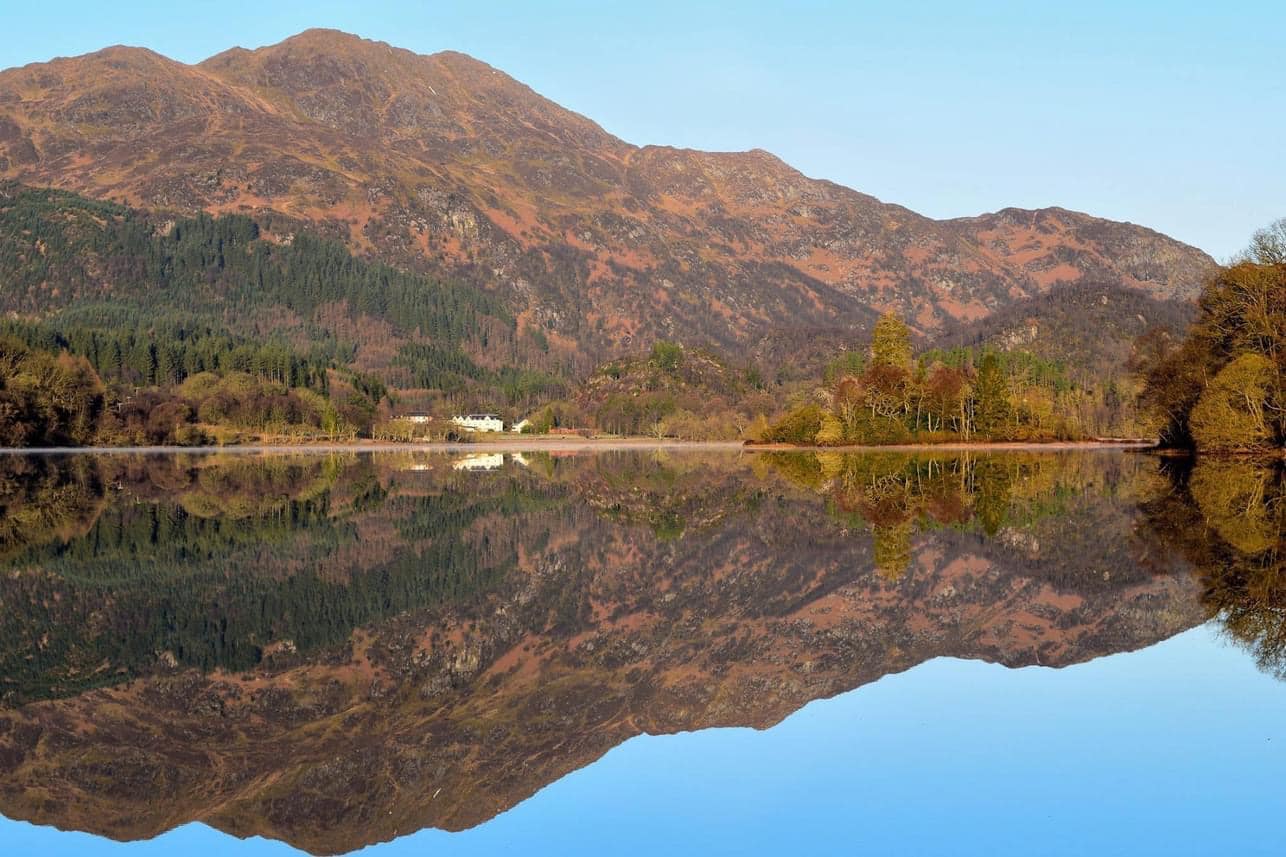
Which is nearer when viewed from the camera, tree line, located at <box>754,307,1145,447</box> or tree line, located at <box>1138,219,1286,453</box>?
tree line, located at <box>1138,219,1286,453</box>

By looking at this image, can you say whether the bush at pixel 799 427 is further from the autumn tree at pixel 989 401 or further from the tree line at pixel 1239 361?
the tree line at pixel 1239 361

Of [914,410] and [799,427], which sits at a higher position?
[914,410]

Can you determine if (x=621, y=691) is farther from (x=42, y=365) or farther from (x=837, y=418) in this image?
(x=42, y=365)

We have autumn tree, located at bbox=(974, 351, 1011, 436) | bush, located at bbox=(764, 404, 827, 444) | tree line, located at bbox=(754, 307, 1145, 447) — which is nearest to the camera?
tree line, located at bbox=(754, 307, 1145, 447)

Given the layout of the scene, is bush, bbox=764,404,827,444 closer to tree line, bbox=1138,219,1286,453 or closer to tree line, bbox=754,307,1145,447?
tree line, bbox=754,307,1145,447

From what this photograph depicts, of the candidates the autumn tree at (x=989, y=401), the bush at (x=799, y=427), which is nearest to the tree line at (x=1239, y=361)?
the autumn tree at (x=989, y=401)

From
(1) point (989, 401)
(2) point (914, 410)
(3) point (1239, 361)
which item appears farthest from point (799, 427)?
(3) point (1239, 361)

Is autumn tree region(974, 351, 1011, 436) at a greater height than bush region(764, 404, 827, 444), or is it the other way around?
autumn tree region(974, 351, 1011, 436)

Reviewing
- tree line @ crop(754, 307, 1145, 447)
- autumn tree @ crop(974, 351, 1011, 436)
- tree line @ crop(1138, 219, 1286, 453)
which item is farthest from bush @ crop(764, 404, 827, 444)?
tree line @ crop(1138, 219, 1286, 453)

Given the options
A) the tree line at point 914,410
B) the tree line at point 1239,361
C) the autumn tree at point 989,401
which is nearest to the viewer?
the tree line at point 1239,361

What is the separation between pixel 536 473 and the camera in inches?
3438

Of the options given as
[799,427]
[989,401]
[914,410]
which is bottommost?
[799,427]

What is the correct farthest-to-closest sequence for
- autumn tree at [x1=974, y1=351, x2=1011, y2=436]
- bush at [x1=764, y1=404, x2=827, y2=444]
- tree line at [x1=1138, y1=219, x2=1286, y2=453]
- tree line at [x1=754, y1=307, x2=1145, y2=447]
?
bush at [x1=764, y1=404, x2=827, y2=444] → autumn tree at [x1=974, y1=351, x2=1011, y2=436] → tree line at [x1=754, y1=307, x2=1145, y2=447] → tree line at [x1=1138, y1=219, x2=1286, y2=453]

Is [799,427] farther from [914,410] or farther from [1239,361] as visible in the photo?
[1239,361]
